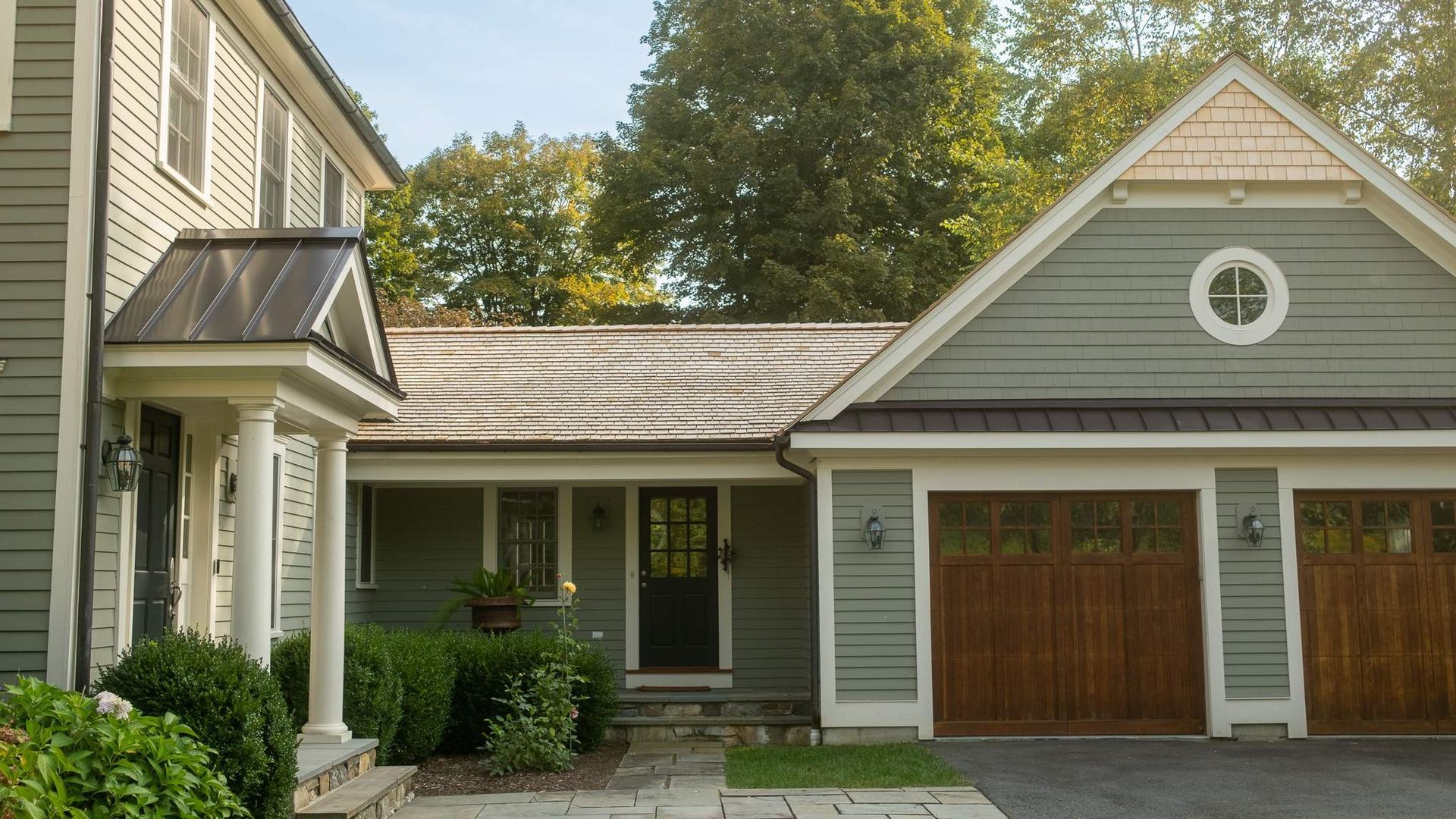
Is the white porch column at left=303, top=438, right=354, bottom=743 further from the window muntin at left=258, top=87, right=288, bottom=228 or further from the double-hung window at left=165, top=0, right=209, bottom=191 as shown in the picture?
the window muntin at left=258, top=87, right=288, bottom=228

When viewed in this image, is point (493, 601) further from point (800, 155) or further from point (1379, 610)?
point (800, 155)

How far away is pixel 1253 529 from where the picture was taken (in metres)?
11.1

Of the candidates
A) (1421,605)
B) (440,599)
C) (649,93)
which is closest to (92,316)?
(440,599)

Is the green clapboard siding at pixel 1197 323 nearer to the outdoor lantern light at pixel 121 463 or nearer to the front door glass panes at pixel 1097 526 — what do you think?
the front door glass panes at pixel 1097 526

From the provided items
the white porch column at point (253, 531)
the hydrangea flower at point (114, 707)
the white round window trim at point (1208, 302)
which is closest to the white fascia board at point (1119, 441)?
the white round window trim at point (1208, 302)

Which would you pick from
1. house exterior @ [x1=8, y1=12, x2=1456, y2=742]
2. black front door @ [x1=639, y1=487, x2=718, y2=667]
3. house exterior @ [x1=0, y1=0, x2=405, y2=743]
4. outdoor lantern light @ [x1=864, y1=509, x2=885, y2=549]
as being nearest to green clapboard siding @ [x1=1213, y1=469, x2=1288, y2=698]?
house exterior @ [x1=8, y1=12, x2=1456, y2=742]

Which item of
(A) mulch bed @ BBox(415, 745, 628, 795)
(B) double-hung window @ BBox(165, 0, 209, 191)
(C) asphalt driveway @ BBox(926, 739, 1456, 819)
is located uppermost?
(B) double-hung window @ BBox(165, 0, 209, 191)

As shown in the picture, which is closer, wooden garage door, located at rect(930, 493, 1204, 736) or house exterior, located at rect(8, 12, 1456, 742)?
house exterior, located at rect(8, 12, 1456, 742)

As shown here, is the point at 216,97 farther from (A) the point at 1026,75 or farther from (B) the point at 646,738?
(A) the point at 1026,75

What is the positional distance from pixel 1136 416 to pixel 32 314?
8.39 metres

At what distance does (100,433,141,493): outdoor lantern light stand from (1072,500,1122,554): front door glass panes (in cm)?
759

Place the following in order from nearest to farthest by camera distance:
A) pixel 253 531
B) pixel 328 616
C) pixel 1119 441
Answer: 1. pixel 253 531
2. pixel 328 616
3. pixel 1119 441

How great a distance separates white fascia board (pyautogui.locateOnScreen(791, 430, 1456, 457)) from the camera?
10.9 m

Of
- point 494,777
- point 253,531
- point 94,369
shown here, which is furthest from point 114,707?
point 494,777
